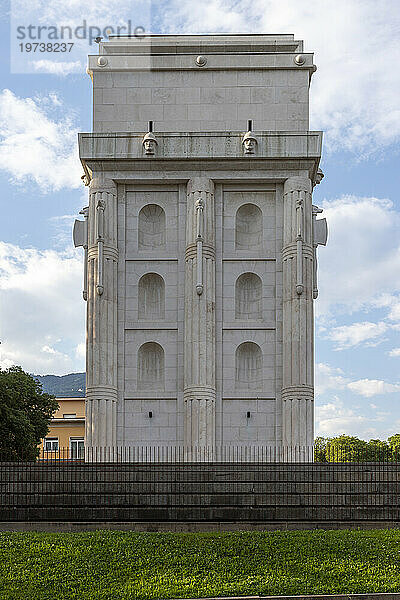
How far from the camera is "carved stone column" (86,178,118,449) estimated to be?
106ft

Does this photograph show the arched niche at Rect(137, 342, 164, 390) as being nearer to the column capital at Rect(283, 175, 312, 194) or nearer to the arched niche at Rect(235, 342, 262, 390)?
the arched niche at Rect(235, 342, 262, 390)

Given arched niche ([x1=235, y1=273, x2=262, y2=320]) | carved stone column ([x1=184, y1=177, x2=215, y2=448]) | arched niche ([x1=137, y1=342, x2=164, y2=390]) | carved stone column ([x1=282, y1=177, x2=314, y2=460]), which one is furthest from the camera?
arched niche ([x1=235, y1=273, x2=262, y2=320])

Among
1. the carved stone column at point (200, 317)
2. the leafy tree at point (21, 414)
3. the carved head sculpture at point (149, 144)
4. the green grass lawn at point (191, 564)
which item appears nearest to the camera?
the green grass lawn at point (191, 564)

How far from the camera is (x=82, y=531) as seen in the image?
22469mm

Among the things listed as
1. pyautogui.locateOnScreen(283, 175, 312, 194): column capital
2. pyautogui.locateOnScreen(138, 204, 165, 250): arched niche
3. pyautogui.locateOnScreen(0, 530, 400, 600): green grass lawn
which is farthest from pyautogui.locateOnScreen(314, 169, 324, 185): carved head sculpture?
pyautogui.locateOnScreen(0, 530, 400, 600): green grass lawn

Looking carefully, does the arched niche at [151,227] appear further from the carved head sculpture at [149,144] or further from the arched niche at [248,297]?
the arched niche at [248,297]

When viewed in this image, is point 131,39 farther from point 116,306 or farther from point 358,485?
point 358,485

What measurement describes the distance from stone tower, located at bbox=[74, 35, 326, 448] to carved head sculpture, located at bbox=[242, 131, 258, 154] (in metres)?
0.04

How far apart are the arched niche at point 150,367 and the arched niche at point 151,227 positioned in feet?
12.5

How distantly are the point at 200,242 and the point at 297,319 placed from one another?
4459 mm

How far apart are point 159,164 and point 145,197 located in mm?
1416

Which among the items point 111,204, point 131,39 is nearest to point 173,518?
point 111,204

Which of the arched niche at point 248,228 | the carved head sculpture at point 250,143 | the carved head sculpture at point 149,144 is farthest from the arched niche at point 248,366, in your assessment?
the carved head sculpture at point 149,144

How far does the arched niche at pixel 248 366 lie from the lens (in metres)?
33.3
